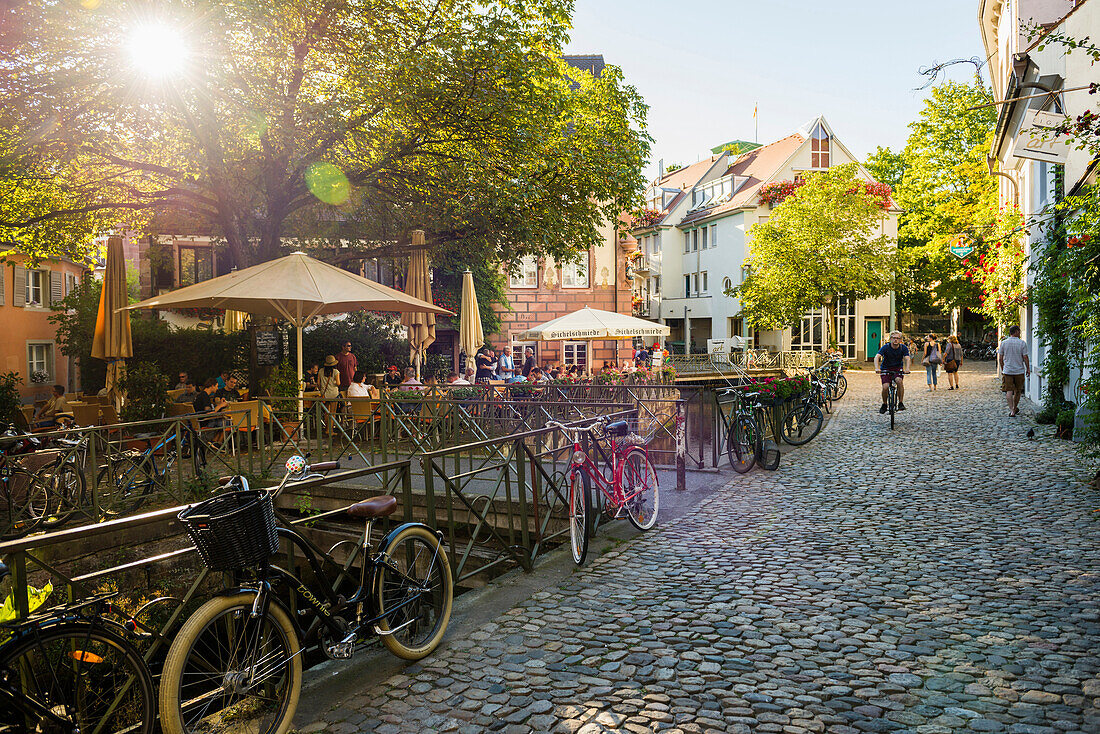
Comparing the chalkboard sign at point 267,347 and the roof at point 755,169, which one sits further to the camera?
the roof at point 755,169

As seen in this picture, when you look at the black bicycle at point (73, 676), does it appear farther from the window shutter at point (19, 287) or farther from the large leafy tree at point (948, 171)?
the large leafy tree at point (948, 171)

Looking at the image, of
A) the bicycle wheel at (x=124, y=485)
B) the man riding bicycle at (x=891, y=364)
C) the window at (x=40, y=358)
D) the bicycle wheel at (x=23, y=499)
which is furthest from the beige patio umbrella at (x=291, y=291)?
the window at (x=40, y=358)

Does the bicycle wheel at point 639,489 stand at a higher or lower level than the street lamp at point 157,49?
lower

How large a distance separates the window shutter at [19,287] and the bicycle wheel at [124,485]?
23037 millimetres

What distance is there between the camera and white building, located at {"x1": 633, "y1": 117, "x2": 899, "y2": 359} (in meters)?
45.1

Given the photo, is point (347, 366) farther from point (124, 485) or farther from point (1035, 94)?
point (1035, 94)

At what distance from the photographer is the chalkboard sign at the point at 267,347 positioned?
49.8 ft

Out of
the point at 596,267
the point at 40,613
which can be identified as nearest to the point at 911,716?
the point at 40,613

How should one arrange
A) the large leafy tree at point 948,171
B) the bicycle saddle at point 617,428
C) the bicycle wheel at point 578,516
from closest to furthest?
the bicycle wheel at point 578,516 → the bicycle saddle at point 617,428 → the large leafy tree at point 948,171

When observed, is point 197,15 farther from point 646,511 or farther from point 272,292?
point 646,511

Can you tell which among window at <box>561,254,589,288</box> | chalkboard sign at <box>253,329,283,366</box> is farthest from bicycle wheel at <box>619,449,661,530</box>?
window at <box>561,254,589,288</box>

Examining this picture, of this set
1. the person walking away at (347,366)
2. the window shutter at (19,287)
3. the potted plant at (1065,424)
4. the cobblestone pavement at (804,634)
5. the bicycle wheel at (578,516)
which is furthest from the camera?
the window shutter at (19,287)

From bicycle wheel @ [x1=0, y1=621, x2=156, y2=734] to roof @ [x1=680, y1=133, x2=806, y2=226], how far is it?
44824mm

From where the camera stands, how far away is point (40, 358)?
2959 cm
